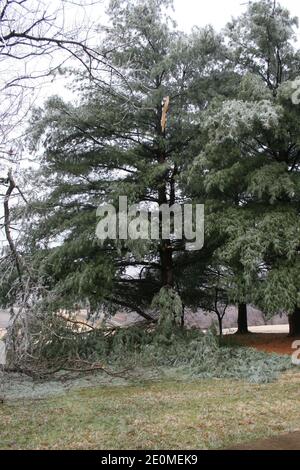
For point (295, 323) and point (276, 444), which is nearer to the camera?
point (276, 444)

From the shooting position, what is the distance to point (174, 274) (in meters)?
12.2

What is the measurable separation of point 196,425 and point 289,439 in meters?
0.91

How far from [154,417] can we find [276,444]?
1.42m

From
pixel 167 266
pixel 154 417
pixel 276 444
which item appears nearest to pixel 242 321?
pixel 167 266

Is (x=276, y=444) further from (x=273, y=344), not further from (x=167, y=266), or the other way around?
(x=167, y=266)

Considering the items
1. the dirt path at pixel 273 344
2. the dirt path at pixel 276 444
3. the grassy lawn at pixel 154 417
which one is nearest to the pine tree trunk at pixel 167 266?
the dirt path at pixel 273 344

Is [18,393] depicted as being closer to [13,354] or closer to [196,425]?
[13,354]

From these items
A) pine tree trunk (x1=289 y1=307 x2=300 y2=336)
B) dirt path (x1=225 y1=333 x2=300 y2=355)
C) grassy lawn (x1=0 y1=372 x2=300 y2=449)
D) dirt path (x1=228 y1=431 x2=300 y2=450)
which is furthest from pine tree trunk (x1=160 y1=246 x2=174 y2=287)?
dirt path (x1=228 y1=431 x2=300 y2=450)

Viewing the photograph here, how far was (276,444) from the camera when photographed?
4473 mm

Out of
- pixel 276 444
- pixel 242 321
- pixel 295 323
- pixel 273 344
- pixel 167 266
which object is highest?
pixel 167 266

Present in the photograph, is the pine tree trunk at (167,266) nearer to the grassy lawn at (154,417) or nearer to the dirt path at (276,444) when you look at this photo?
the grassy lawn at (154,417)

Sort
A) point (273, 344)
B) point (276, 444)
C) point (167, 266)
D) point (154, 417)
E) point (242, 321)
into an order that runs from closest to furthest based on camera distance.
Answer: point (276, 444) < point (154, 417) < point (273, 344) < point (167, 266) < point (242, 321)

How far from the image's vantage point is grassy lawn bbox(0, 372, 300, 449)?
460 centimetres

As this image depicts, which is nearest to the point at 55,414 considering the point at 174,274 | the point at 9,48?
the point at 9,48
